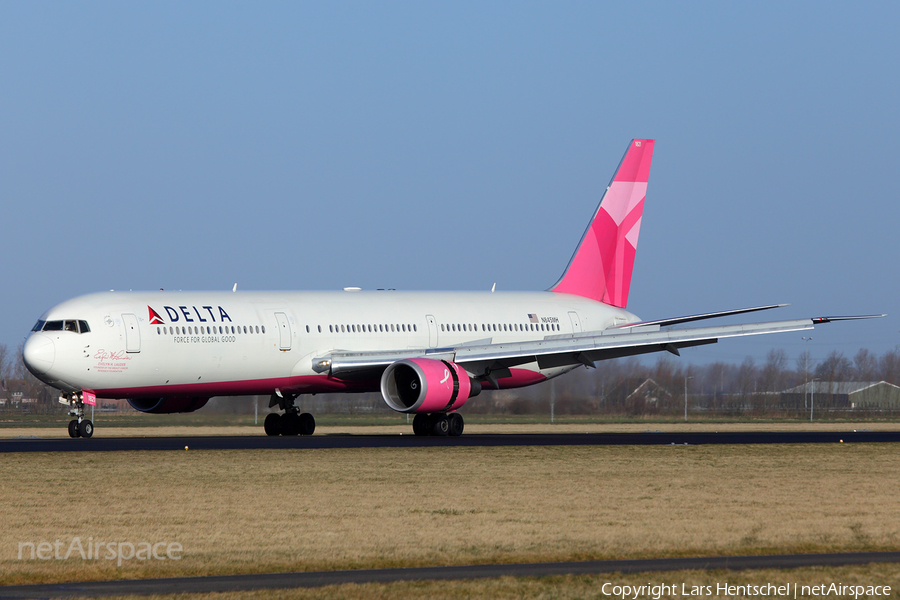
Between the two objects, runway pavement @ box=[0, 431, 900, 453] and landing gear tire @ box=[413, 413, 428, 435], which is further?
landing gear tire @ box=[413, 413, 428, 435]

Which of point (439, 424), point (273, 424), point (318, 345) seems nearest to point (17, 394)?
point (273, 424)

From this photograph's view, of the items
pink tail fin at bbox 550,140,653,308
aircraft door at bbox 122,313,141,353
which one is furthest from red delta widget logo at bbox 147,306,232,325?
pink tail fin at bbox 550,140,653,308

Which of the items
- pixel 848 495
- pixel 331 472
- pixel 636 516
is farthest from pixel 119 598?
pixel 848 495

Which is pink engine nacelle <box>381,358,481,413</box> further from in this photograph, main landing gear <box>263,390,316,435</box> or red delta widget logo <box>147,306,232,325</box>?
red delta widget logo <box>147,306,232,325</box>

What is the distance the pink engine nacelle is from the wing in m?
0.66

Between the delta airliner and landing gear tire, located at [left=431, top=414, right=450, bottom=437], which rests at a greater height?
the delta airliner

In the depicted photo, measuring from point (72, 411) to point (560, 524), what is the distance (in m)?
18.4

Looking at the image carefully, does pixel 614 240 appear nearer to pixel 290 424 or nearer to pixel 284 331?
pixel 290 424

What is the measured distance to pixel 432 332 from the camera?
37031mm

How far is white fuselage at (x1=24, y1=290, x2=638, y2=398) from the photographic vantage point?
30.2m

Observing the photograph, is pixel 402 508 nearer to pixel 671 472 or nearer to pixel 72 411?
pixel 671 472

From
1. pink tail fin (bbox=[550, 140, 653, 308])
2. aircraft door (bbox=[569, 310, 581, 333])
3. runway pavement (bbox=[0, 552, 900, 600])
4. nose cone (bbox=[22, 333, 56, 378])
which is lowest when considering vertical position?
runway pavement (bbox=[0, 552, 900, 600])

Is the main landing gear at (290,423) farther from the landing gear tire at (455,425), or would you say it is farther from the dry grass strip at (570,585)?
the dry grass strip at (570,585)

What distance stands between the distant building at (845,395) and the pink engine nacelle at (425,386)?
112ft
